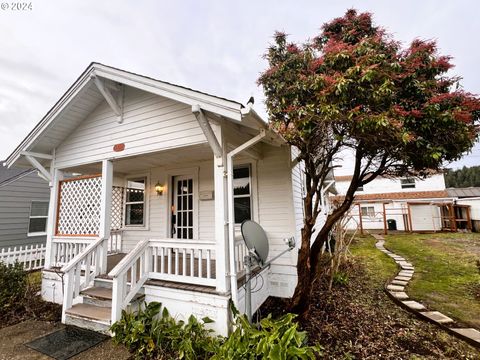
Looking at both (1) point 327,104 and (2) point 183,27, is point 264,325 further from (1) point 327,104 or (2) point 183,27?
(2) point 183,27

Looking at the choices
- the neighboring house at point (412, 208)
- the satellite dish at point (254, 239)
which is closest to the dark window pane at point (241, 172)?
the satellite dish at point (254, 239)

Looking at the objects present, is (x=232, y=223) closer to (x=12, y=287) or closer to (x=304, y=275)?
(x=304, y=275)

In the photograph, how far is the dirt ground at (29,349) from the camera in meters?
3.15

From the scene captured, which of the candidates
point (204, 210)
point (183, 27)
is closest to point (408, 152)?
point (204, 210)

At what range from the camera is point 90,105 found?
17.4 ft

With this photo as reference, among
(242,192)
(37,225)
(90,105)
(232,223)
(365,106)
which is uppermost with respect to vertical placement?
(90,105)

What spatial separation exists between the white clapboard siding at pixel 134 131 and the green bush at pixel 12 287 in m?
2.58

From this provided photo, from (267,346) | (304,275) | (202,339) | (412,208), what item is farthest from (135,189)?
(412,208)

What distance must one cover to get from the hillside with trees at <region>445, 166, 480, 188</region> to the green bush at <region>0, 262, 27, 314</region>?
63284 millimetres

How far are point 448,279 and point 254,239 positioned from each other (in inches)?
263

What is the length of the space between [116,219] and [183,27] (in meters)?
7.30

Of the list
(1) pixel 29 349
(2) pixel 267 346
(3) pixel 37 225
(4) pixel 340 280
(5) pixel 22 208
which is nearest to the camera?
(2) pixel 267 346

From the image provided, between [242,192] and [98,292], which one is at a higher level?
[242,192]

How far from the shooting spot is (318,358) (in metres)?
3.19
